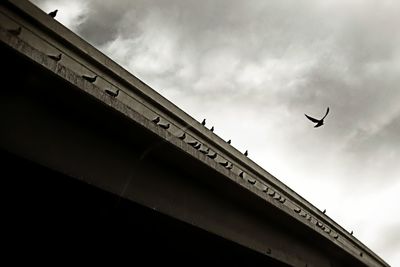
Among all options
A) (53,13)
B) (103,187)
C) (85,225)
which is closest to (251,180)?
(85,225)

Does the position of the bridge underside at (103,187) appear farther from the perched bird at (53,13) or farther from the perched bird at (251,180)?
the perched bird at (53,13)

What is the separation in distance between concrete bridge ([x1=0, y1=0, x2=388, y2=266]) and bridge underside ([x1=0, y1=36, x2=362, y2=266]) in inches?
0.7

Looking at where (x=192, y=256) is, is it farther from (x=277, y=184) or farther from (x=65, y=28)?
(x=65, y=28)

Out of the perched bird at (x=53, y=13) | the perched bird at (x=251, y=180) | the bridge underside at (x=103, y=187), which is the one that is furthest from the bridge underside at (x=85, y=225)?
the perched bird at (x=53, y=13)

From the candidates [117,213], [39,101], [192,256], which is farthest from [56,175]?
[192,256]

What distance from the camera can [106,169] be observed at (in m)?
5.93

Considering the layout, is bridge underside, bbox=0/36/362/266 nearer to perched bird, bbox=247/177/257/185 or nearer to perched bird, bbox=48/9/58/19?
perched bird, bbox=247/177/257/185

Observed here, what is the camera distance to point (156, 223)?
6.75 metres

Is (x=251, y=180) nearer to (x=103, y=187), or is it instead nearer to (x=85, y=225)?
(x=85, y=225)

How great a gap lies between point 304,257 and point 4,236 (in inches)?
302

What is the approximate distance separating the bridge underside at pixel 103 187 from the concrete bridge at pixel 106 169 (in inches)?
0.7

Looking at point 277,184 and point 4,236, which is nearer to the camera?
Result: point 4,236

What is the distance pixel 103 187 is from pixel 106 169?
32 cm

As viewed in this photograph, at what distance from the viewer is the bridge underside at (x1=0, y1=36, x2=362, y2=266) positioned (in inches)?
198
